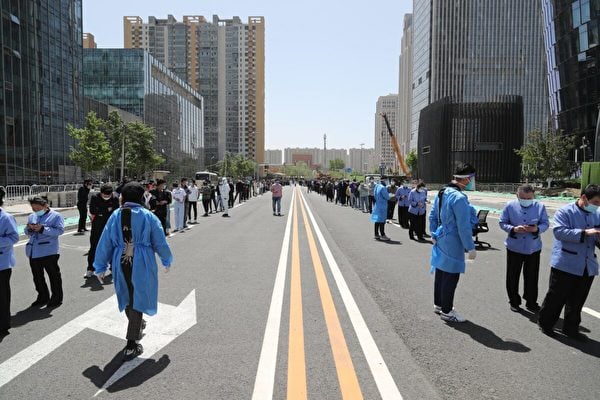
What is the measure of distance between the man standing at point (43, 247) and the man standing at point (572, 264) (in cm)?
613

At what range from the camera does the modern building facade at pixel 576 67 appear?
164 ft

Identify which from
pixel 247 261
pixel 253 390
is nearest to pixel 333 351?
pixel 253 390

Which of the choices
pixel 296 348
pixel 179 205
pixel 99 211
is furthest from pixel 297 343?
Result: pixel 179 205

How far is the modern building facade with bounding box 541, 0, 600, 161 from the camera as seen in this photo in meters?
49.9

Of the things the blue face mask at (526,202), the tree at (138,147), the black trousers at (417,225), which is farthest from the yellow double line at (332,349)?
the tree at (138,147)

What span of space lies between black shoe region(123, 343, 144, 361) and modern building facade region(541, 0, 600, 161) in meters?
56.3

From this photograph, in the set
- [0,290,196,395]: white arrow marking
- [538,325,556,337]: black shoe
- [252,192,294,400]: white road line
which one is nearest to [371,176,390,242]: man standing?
[252,192,294,400]: white road line

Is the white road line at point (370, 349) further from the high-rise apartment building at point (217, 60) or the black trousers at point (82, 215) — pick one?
the high-rise apartment building at point (217, 60)

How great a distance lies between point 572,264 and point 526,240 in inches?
41.9

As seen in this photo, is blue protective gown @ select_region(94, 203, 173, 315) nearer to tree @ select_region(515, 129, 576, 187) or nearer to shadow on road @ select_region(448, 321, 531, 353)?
shadow on road @ select_region(448, 321, 531, 353)

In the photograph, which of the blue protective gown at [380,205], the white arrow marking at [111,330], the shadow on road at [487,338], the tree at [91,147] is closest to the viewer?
the white arrow marking at [111,330]

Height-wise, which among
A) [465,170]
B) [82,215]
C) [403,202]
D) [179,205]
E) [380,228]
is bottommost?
[380,228]

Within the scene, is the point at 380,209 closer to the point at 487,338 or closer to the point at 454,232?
the point at 454,232

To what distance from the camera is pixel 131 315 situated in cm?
449
